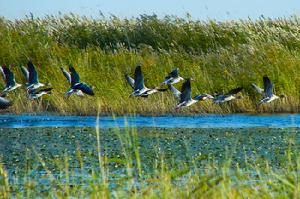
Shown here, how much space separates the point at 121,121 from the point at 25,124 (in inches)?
72.1

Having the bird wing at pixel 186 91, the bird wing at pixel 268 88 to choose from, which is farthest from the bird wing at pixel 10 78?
the bird wing at pixel 268 88

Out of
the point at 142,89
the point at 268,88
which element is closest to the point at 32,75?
the point at 142,89

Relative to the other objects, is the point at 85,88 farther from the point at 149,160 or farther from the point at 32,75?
the point at 149,160

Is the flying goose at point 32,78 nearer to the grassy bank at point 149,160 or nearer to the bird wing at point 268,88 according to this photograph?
the grassy bank at point 149,160

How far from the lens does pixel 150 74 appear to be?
20844 millimetres

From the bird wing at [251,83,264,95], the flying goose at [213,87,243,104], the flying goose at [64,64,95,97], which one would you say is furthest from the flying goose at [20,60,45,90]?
the bird wing at [251,83,264,95]

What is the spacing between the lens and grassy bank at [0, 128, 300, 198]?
277 inches

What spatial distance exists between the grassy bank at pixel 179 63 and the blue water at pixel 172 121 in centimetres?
46

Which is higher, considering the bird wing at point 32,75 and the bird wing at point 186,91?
the bird wing at point 32,75

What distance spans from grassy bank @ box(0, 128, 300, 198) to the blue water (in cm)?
102

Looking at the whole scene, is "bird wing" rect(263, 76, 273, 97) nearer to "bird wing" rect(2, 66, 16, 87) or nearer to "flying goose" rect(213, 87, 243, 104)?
"flying goose" rect(213, 87, 243, 104)

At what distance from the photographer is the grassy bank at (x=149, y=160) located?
7.04 m

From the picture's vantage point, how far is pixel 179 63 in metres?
21.2

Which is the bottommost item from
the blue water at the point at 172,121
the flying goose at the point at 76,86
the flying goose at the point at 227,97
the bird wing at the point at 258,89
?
the blue water at the point at 172,121
